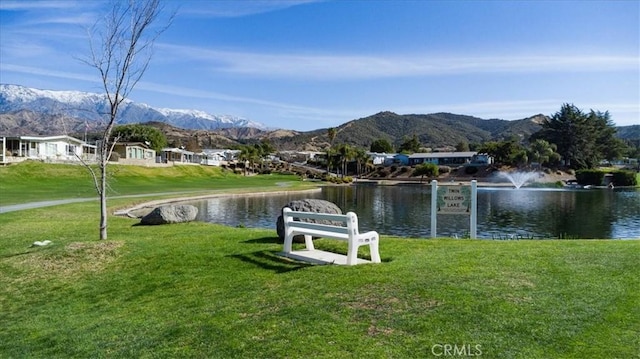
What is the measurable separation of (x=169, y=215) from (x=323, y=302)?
42.5ft

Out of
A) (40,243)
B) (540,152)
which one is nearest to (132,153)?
(40,243)

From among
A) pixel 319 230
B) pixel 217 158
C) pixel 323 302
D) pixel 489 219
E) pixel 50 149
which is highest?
pixel 50 149

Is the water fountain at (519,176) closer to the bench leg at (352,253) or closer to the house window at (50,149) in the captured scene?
the house window at (50,149)

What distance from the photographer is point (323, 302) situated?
23.0 feet

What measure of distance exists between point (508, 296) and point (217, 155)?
127 meters

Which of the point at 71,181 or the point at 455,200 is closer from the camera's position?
the point at 455,200

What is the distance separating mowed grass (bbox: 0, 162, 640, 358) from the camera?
223 inches

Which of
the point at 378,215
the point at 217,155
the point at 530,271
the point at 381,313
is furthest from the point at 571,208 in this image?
the point at 217,155

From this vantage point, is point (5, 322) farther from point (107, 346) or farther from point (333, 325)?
point (333, 325)

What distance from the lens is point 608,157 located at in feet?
378

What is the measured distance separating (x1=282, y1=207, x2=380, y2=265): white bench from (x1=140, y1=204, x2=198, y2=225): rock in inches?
362

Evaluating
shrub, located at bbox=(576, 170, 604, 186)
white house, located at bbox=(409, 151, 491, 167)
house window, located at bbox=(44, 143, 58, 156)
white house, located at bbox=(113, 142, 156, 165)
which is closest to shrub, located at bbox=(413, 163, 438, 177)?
white house, located at bbox=(409, 151, 491, 167)

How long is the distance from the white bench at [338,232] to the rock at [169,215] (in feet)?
30.2

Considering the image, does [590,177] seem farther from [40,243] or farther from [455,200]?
[40,243]
